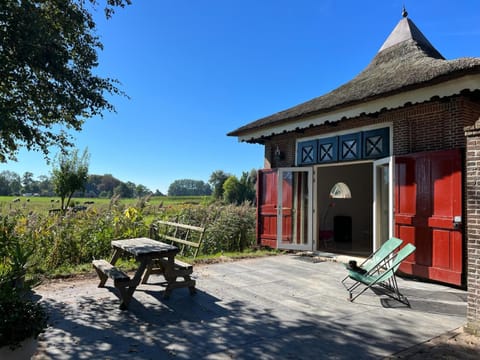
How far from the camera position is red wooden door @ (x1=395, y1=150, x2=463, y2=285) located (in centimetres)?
532

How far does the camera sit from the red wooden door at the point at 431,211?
17.4ft

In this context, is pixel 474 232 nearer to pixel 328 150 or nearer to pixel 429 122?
pixel 429 122

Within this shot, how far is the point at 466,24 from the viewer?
6.94 meters

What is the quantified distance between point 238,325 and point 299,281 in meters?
2.42

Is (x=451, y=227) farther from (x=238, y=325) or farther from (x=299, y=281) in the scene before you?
(x=238, y=325)

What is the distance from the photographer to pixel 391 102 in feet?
19.9

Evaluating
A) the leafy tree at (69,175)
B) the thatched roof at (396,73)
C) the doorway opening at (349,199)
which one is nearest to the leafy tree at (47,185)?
the leafy tree at (69,175)

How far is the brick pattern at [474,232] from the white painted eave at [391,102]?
215 centimetres

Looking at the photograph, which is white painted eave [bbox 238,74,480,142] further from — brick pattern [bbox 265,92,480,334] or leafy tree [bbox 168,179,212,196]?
leafy tree [bbox 168,179,212,196]

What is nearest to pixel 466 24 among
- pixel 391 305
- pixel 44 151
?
pixel 391 305

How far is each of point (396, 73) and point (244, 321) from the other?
6.14 m

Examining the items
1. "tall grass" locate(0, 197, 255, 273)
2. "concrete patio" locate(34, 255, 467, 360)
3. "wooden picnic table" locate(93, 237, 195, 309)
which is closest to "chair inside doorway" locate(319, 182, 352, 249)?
"tall grass" locate(0, 197, 255, 273)

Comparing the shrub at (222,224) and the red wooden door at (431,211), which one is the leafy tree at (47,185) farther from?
the red wooden door at (431,211)

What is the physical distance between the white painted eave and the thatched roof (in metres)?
0.13
